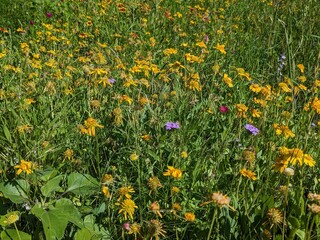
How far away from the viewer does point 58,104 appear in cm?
201

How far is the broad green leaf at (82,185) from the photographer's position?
151cm

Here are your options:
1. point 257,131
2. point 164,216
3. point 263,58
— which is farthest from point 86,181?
point 263,58

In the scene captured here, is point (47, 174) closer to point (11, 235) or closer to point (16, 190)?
point (16, 190)

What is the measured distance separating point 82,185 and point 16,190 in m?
0.20

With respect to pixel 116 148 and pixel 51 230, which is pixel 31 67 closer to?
pixel 116 148

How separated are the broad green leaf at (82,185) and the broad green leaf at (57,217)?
60mm

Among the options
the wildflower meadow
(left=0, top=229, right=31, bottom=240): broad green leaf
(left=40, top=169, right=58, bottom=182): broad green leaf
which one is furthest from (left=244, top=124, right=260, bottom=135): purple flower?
(left=0, top=229, right=31, bottom=240): broad green leaf

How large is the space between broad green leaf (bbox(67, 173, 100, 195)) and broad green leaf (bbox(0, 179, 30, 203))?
0.14 metres

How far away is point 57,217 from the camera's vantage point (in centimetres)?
134

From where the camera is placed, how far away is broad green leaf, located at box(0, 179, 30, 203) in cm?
143

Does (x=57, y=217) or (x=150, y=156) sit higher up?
(x=57, y=217)

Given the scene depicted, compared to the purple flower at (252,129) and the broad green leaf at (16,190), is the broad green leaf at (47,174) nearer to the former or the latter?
the broad green leaf at (16,190)

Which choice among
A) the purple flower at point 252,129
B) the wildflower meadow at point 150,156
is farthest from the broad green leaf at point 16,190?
the purple flower at point 252,129

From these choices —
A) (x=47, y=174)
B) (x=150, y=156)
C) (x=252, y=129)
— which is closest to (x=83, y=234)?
(x=47, y=174)
